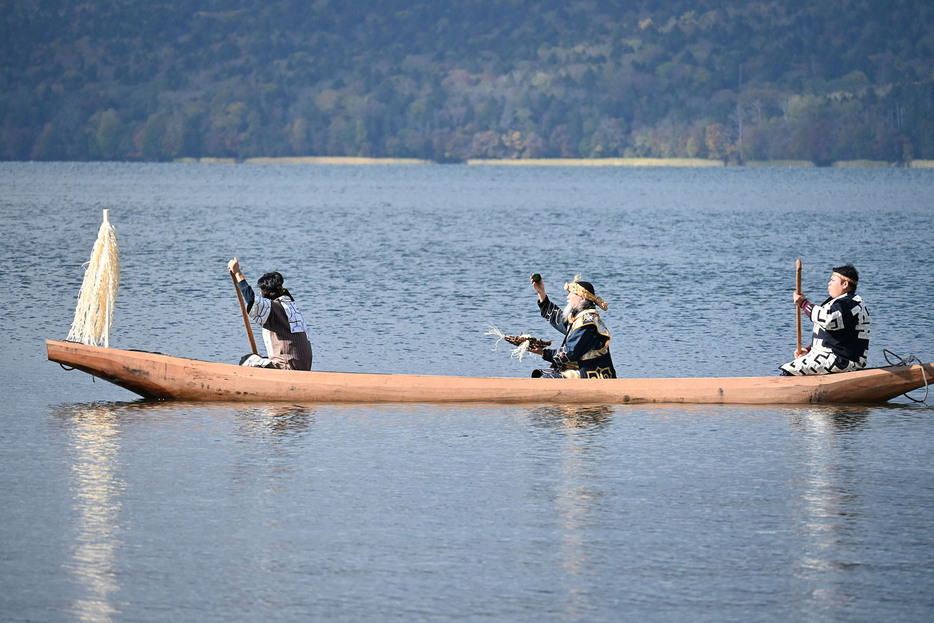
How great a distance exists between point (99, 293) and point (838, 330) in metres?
7.56

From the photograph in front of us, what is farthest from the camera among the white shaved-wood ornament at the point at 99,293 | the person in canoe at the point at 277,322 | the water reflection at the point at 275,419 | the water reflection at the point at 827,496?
the white shaved-wood ornament at the point at 99,293

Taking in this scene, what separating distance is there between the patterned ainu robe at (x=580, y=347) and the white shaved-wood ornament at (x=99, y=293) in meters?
4.53

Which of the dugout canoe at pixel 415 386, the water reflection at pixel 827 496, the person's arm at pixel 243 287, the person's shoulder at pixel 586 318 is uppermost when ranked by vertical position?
the person's arm at pixel 243 287

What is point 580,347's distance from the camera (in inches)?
588

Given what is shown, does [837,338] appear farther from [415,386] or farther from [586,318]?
[415,386]

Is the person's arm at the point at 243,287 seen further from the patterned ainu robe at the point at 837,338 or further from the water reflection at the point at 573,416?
the patterned ainu robe at the point at 837,338

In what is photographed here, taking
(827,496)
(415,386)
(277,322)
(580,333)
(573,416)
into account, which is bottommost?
(827,496)

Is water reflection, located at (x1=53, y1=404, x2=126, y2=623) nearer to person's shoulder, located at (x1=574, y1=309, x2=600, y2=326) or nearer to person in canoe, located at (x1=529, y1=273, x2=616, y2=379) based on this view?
person in canoe, located at (x1=529, y1=273, x2=616, y2=379)

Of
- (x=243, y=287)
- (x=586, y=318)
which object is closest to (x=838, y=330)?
(x=586, y=318)

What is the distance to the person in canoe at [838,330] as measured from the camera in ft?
49.0

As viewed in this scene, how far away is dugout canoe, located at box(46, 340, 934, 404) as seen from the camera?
14898 mm

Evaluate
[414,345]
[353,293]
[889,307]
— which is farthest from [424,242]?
[414,345]

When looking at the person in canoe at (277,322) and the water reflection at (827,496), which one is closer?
the water reflection at (827,496)

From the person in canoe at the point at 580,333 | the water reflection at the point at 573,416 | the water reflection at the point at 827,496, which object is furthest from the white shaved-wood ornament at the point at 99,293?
the water reflection at the point at 827,496
